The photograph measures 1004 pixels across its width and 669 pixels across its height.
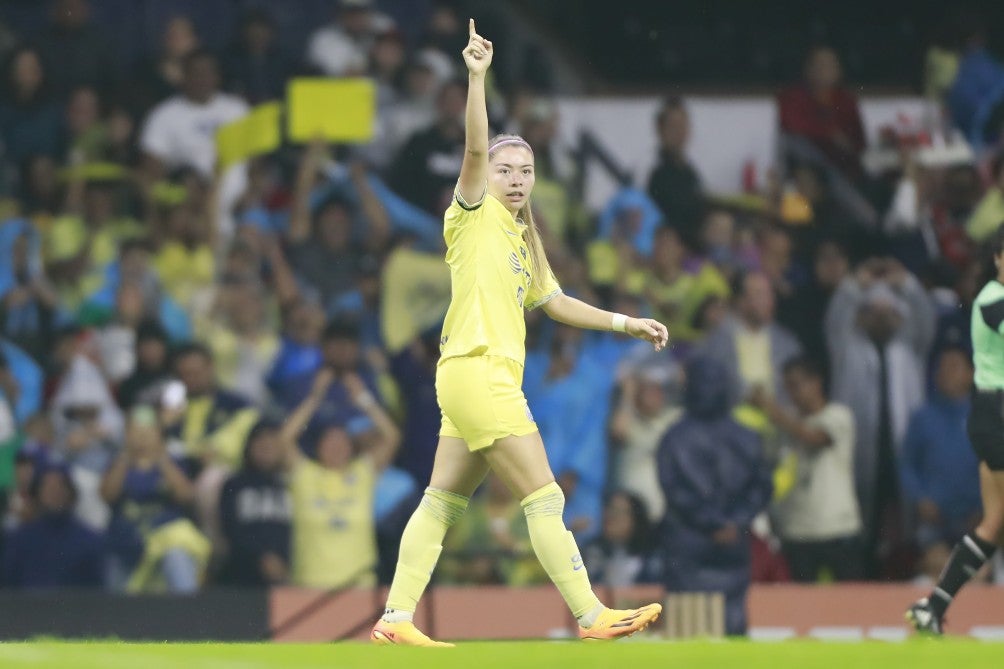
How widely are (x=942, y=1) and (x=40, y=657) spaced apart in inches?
373

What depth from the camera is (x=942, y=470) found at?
1189 cm

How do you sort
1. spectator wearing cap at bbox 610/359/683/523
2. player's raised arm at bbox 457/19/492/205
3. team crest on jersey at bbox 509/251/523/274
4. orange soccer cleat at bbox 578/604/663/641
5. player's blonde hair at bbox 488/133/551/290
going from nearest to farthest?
player's raised arm at bbox 457/19/492/205 → orange soccer cleat at bbox 578/604/663/641 → team crest on jersey at bbox 509/251/523/274 → player's blonde hair at bbox 488/133/551/290 → spectator wearing cap at bbox 610/359/683/523

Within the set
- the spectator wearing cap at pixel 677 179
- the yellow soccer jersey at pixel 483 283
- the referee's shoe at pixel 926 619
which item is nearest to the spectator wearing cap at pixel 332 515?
the spectator wearing cap at pixel 677 179

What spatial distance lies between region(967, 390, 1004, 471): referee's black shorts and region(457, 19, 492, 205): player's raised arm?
3088 millimetres

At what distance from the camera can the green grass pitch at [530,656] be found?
5312mm

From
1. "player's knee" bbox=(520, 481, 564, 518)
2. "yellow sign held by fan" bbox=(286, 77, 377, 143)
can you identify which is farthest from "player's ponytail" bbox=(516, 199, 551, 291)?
"yellow sign held by fan" bbox=(286, 77, 377, 143)

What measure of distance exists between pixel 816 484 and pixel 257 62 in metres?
4.88

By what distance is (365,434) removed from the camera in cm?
1157

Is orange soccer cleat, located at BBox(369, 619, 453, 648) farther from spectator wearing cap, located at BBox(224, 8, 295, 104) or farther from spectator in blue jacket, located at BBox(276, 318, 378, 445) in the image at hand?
spectator wearing cap, located at BBox(224, 8, 295, 104)

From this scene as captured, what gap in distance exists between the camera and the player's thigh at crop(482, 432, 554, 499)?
21.5 feet

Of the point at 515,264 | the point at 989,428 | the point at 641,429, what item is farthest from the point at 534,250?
the point at 641,429

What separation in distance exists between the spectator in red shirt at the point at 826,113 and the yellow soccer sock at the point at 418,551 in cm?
676

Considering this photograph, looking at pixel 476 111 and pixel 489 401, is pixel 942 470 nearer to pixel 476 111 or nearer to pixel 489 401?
pixel 489 401

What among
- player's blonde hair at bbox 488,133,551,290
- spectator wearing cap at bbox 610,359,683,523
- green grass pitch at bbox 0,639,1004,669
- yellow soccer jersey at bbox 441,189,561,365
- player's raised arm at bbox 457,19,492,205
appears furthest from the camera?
spectator wearing cap at bbox 610,359,683,523
